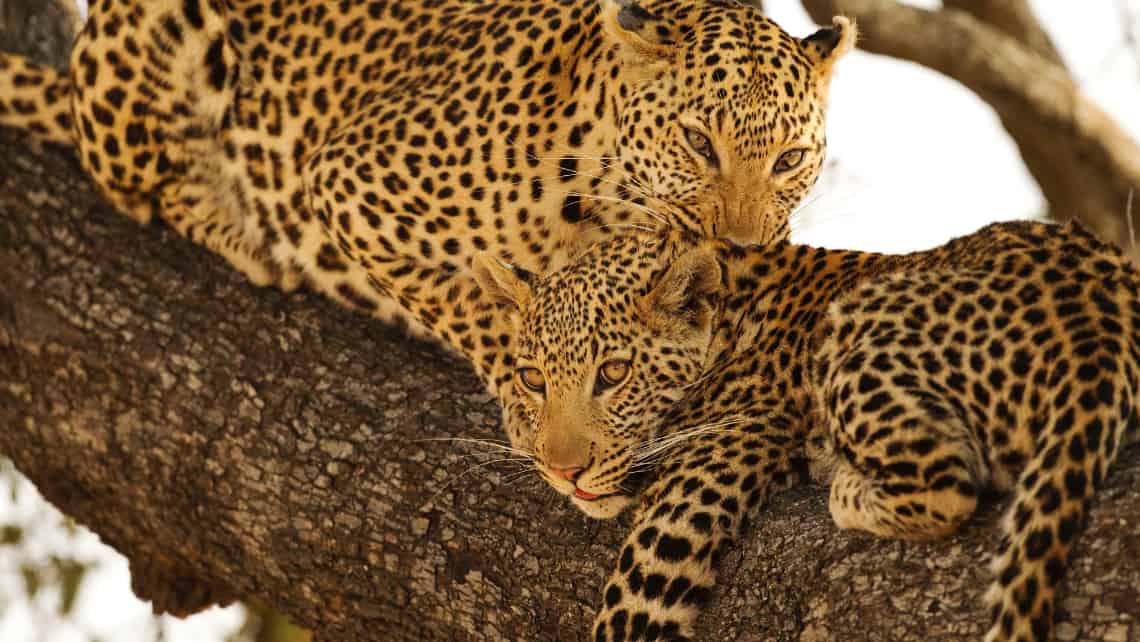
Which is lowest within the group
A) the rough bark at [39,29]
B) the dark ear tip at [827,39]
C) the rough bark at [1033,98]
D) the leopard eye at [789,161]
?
the rough bark at [39,29]

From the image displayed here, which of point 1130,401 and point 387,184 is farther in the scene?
point 387,184

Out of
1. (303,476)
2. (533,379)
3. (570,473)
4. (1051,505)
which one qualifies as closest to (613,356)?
(533,379)

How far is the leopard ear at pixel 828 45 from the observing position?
6.68 m

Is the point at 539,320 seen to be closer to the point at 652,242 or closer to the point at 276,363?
the point at 652,242

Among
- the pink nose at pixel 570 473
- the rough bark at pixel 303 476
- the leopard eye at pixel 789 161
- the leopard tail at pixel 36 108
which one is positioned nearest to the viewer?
the rough bark at pixel 303 476

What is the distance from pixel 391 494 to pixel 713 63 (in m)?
2.07

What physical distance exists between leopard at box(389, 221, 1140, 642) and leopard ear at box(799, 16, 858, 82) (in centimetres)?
91

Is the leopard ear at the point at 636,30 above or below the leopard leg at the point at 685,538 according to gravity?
above

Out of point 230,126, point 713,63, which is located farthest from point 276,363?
point 713,63

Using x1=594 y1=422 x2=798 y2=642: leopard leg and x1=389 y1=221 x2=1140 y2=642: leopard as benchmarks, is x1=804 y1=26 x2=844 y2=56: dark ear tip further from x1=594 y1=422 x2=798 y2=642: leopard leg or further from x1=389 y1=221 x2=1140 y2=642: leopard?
x1=594 y1=422 x2=798 y2=642: leopard leg

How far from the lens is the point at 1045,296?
16.2ft

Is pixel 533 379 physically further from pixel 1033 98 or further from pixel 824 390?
pixel 1033 98

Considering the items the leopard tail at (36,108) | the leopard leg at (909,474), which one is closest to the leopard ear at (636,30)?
the leopard leg at (909,474)

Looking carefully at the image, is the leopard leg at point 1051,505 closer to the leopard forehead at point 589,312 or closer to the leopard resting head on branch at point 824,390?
the leopard resting head on branch at point 824,390
